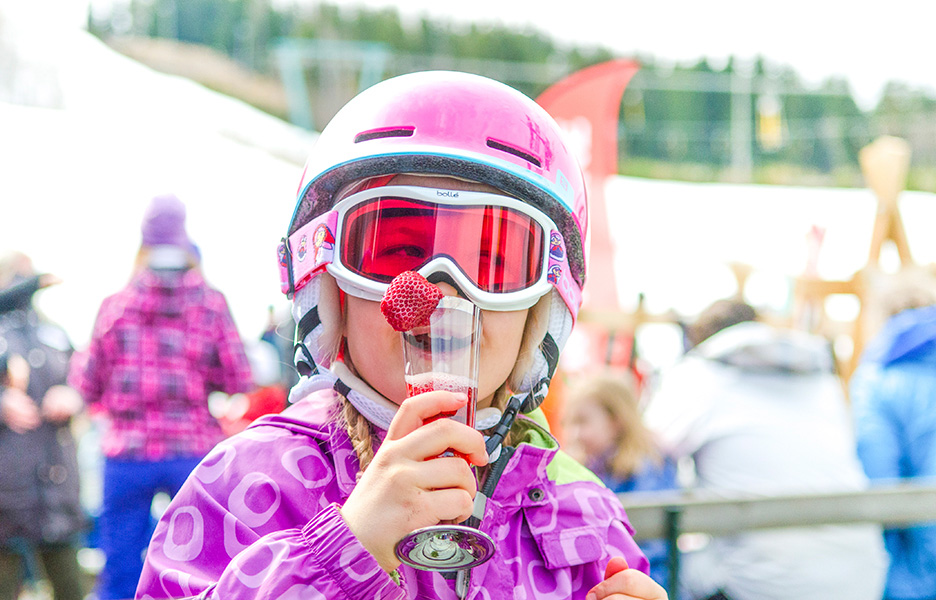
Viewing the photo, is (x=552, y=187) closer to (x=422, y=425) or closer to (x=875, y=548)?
(x=422, y=425)

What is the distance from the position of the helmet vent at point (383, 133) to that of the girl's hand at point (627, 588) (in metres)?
0.74

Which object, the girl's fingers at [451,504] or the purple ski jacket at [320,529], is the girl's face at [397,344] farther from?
the girl's fingers at [451,504]

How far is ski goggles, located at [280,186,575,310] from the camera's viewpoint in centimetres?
123

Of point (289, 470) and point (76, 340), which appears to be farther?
point (76, 340)

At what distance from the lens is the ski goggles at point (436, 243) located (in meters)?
1.23


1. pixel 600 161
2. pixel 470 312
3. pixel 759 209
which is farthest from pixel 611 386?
pixel 759 209

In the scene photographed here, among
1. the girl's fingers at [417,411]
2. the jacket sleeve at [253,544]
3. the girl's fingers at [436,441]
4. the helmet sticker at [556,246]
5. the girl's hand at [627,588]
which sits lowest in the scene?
the girl's hand at [627,588]

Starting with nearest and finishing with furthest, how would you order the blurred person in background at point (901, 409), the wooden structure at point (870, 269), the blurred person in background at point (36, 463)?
the blurred person in background at point (901, 409), the blurred person in background at point (36, 463), the wooden structure at point (870, 269)

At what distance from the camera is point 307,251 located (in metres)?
1.35

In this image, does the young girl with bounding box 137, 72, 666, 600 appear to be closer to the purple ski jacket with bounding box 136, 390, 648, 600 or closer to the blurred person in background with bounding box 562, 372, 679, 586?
the purple ski jacket with bounding box 136, 390, 648, 600

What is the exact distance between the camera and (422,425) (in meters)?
1.02

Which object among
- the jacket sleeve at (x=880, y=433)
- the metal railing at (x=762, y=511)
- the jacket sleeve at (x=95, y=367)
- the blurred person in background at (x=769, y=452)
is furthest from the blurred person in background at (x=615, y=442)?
the jacket sleeve at (x=95, y=367)

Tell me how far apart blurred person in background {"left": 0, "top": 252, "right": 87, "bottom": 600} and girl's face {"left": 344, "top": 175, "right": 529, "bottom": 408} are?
314 cm

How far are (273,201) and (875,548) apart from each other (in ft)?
22.5
